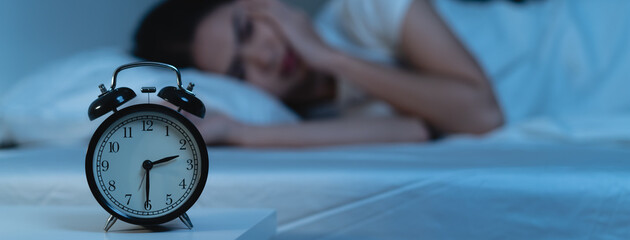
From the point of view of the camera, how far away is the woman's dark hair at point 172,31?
69.6 inches

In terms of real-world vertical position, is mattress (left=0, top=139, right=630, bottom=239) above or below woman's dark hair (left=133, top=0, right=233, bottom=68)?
below

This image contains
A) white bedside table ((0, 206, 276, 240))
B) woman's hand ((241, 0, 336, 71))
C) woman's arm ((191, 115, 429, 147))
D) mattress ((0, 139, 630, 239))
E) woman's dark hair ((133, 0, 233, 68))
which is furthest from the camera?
woman's dark hair ((133, 0, 233, 68))

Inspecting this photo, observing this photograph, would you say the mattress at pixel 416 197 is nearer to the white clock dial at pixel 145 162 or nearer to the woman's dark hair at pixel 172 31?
the white clock dial at pixel 145 162

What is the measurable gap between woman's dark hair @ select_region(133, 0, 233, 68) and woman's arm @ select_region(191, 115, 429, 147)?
480mm

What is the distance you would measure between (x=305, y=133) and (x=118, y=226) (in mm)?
766

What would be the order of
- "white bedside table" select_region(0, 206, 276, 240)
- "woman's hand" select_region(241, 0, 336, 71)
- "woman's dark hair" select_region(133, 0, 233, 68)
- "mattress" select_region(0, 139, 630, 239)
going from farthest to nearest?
"woman's dark hair" select_region(133, 0, 233, 68)
"woman's hand" select_region(241, 0, 336, 71)
"mattress" select_region(0, 139, 630, 239)
"white bedside table" select_region(0, 206, 276, 240)

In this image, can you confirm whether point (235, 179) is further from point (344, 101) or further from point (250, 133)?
point (344, 101)

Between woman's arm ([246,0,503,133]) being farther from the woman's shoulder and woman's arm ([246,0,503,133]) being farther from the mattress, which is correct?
the mattress

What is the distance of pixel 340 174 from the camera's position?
2.68 feet

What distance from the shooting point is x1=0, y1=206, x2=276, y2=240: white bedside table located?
525 millimetres

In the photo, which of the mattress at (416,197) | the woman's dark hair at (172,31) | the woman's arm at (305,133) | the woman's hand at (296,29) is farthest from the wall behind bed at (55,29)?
the mattress at (416,197)

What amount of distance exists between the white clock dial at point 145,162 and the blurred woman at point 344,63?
29.8 inches

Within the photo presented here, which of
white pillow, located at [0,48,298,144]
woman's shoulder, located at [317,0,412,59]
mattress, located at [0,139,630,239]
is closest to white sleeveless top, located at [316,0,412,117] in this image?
woman's shoulder, located at [317,0,412,59]

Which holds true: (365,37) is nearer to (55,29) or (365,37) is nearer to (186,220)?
(55,29)
